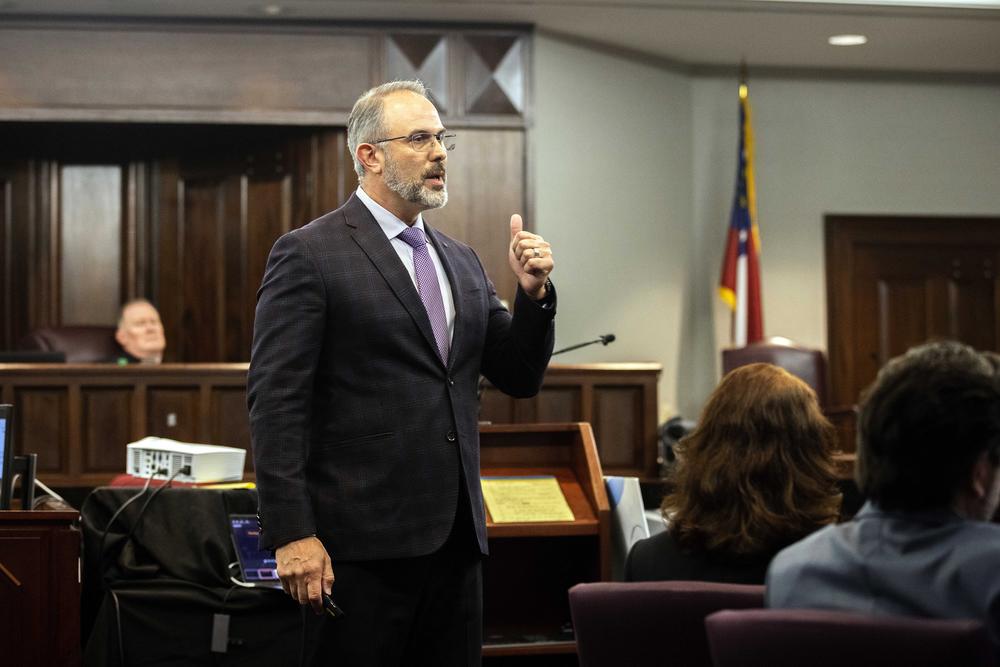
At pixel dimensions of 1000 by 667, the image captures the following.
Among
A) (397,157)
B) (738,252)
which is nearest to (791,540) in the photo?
(397,157)

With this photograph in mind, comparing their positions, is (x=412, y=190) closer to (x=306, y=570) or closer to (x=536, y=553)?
(x=306, y=570)

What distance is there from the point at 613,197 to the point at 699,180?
840mm

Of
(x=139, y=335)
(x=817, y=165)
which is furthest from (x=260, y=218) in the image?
(x=817, y=165)

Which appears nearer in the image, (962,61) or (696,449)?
(696,449)

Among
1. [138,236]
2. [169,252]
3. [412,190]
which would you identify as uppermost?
[138,236]

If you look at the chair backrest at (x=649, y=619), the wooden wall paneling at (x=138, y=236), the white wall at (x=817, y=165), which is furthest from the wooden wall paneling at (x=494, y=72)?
the chair backrest at (x=649, y=619)

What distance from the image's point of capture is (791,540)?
2.07 m

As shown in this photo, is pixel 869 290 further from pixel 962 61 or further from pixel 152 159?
pixel 152 159

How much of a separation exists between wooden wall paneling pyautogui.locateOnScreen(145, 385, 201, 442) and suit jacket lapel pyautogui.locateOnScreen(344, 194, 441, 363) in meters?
4.06

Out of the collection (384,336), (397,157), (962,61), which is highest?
(962,61)

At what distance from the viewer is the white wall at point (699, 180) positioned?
25.7ft

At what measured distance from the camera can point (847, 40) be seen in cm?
786

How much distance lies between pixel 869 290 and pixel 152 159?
16.3ft

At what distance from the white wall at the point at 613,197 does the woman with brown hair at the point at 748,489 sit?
5.54 meters
